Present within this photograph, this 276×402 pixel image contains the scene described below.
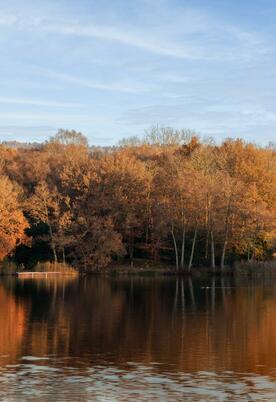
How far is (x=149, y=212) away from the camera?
70.0m

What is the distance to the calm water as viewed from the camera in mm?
17062

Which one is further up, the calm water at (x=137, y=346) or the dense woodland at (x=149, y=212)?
the dense woodland at (x=149, y=212)

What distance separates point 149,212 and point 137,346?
4595cm

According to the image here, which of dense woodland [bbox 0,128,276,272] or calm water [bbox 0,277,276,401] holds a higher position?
dense woodland [bbox 0,128,276,272]

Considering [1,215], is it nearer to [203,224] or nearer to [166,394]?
[203,224]

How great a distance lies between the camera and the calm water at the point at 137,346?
17062 millimetres

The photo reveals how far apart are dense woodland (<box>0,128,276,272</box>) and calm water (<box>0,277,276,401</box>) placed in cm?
2105

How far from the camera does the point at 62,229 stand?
67.9 meters

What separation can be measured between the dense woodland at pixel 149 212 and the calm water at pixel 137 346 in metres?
21.0

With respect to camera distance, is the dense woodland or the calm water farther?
the dense woodland

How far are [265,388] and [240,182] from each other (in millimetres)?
51017

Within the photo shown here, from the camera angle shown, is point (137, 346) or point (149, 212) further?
point (149, 212)

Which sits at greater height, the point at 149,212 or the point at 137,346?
the point at 149,212

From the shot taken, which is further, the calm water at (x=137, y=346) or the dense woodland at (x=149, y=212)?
the dense woodland at (x=149, y=212)
